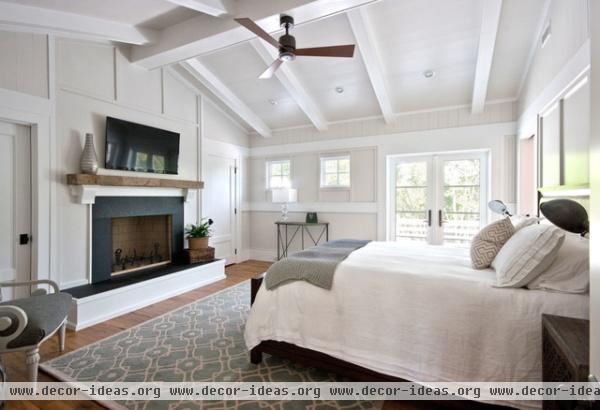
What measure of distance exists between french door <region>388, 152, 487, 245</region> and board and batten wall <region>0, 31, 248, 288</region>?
152 inches

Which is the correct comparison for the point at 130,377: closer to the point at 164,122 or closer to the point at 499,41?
the point at 164,122

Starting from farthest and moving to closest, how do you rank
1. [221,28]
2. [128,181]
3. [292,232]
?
1. [292,232]
2. [128,181]
3. [221,28]

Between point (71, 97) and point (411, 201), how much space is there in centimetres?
474

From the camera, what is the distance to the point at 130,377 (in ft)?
7.14

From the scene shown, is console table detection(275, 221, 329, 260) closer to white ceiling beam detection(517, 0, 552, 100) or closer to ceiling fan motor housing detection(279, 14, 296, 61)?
ceiling fan motor housing detection(279, 14, 296, 61)

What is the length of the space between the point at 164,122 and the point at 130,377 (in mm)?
3379

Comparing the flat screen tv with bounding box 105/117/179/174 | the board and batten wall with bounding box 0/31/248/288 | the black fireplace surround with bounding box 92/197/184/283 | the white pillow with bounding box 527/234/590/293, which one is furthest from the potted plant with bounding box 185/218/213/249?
the white pillow with bounding box 527/234/590/293

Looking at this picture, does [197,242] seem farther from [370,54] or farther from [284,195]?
[370,54]

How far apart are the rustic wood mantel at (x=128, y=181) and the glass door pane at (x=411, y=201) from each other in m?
3.21

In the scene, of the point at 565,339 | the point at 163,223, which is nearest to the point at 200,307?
the point at 163,223

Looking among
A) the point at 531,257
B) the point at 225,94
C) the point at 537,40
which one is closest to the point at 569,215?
the point at 531,257

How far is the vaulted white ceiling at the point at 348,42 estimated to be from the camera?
2.92m

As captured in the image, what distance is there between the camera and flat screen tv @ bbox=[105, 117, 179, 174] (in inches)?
145

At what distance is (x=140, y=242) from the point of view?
4465mm
